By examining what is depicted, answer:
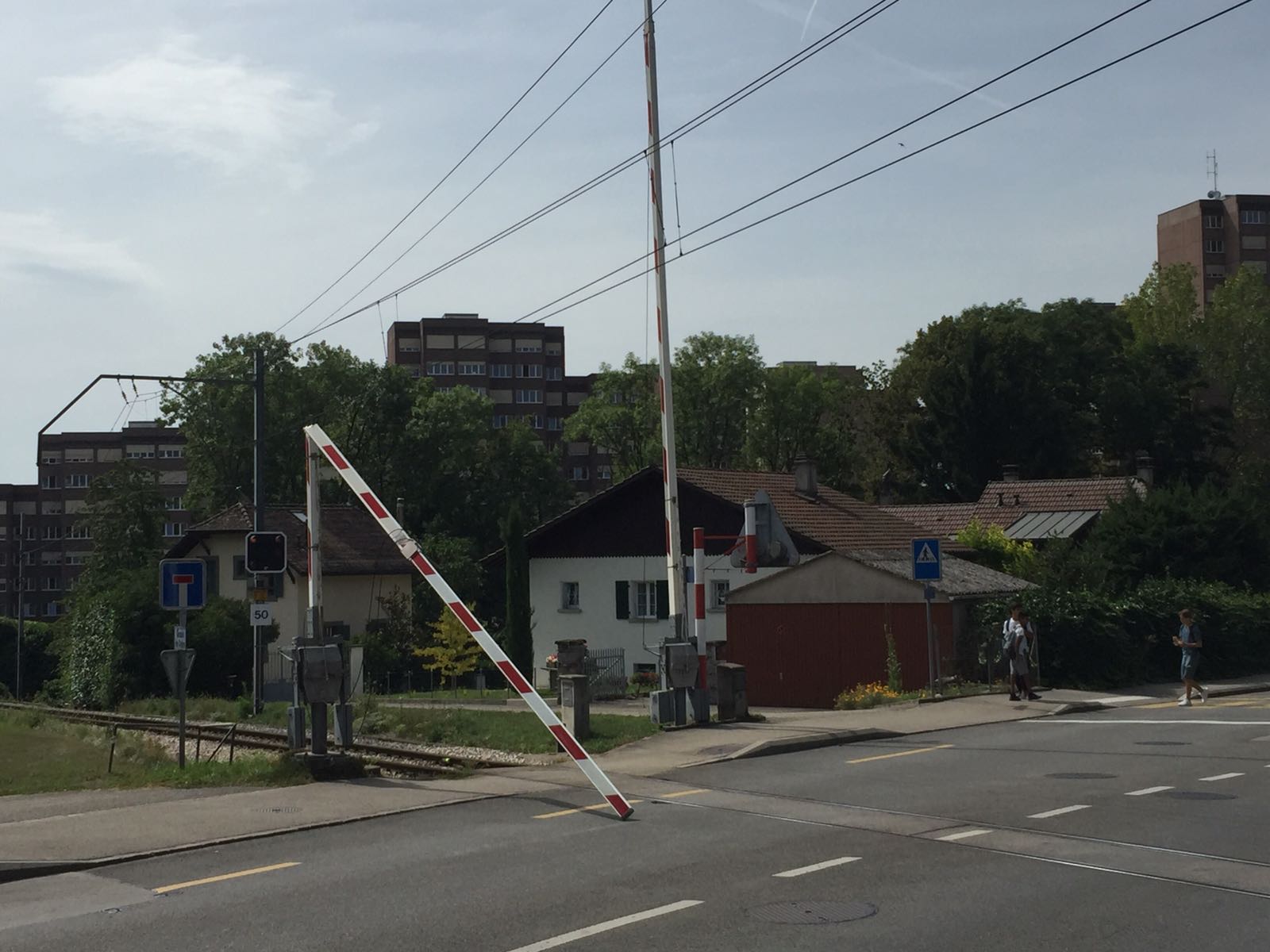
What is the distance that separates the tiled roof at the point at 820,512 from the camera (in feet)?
134

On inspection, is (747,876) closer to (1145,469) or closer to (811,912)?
(811,912)

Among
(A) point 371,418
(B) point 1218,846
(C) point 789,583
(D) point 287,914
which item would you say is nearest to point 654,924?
(D) point 287,914

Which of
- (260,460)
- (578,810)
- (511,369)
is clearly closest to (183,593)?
(578,810)

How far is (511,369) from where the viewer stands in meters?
121

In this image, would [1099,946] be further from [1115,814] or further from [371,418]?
[371,418]

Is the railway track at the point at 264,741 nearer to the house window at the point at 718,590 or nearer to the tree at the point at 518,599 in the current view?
the tree at the point at 518,599

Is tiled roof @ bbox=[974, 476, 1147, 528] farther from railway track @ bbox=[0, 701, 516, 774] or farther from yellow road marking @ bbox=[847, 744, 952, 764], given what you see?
yellow road marking @ bbox=[847, 744, 952, 764]

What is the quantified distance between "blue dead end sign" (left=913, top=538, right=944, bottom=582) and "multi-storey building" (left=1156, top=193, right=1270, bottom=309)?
9831 cm

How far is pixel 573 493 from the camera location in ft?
271

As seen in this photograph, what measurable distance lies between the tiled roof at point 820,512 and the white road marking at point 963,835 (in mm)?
28272

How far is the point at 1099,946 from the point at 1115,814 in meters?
4.49

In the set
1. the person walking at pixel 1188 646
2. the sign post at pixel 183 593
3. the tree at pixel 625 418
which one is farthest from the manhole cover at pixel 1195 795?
the tree at pixel 625 418

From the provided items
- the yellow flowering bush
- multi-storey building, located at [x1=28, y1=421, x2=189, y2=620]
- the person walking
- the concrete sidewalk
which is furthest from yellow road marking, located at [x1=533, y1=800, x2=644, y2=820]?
multi-storey building, located at [x1=28, y1=421, x2=189, y2=620]

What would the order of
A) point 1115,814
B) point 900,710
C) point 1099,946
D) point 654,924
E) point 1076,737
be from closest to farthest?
point 1099,946, point 654,924, point 1115,814, point 1076,737, point 900,710
